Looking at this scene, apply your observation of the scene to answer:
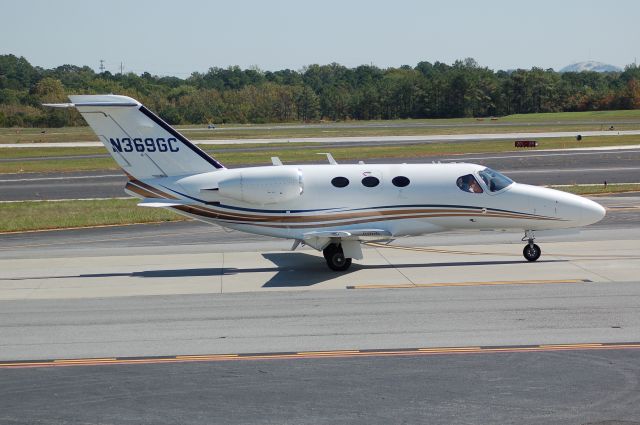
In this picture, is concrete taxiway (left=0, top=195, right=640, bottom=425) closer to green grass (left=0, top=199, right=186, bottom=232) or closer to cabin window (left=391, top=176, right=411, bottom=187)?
cabin window (left=391, top=176, right=411, bottom=187)

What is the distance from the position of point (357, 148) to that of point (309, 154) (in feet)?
23.7

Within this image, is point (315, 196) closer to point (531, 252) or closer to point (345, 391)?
point (531, 252)

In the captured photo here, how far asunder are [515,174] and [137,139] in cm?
3005

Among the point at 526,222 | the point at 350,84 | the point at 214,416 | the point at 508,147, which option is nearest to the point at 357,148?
the point at 508,147

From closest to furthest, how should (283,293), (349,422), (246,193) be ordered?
(349,422) < (283,293) < (246,193)

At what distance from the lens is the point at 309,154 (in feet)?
215

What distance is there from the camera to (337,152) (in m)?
67.8

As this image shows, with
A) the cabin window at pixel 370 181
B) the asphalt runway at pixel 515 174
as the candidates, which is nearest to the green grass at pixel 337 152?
the asphalt runway at pixel 515 174

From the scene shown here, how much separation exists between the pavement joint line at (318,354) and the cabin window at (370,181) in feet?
28.9

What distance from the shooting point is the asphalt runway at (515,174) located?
46.1 metres

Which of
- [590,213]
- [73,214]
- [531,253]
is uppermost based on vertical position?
[590,213]

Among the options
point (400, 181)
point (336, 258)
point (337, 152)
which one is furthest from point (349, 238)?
point (337, 152)

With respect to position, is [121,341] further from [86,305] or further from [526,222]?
[526,222]

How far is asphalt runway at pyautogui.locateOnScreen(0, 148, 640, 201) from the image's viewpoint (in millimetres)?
46094
